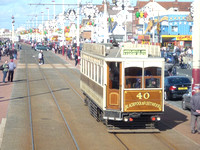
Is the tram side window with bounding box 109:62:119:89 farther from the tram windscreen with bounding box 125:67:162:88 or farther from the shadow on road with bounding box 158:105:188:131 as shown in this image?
the shadow on road with bounding box 158:105:188:131

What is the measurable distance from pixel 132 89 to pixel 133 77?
40 centimetres

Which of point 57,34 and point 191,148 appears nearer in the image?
point 191,148

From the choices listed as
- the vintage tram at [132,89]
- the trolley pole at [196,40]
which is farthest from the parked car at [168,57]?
the vintage tram at [132,89]

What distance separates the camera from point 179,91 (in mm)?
25422

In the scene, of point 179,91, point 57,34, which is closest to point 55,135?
point 179,91

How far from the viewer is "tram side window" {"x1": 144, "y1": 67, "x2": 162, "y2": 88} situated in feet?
51.9

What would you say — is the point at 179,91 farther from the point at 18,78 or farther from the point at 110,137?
the point at 18,78

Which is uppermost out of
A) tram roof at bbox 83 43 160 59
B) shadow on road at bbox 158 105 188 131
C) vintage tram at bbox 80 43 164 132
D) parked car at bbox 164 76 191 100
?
tram roof at bbox 83 43 160 59

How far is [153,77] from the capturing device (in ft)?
52.1

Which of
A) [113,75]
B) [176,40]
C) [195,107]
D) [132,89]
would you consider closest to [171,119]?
[195,107]

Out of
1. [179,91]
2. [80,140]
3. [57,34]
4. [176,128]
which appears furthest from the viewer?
[57,34]

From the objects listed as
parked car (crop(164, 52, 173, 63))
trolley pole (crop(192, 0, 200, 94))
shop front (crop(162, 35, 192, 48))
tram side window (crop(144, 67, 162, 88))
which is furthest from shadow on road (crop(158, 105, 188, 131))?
shop front (crop(162, 35, 192, 48))

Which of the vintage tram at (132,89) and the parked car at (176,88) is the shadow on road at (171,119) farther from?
the parked car at (176,88)

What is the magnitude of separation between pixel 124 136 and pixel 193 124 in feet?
7.80
